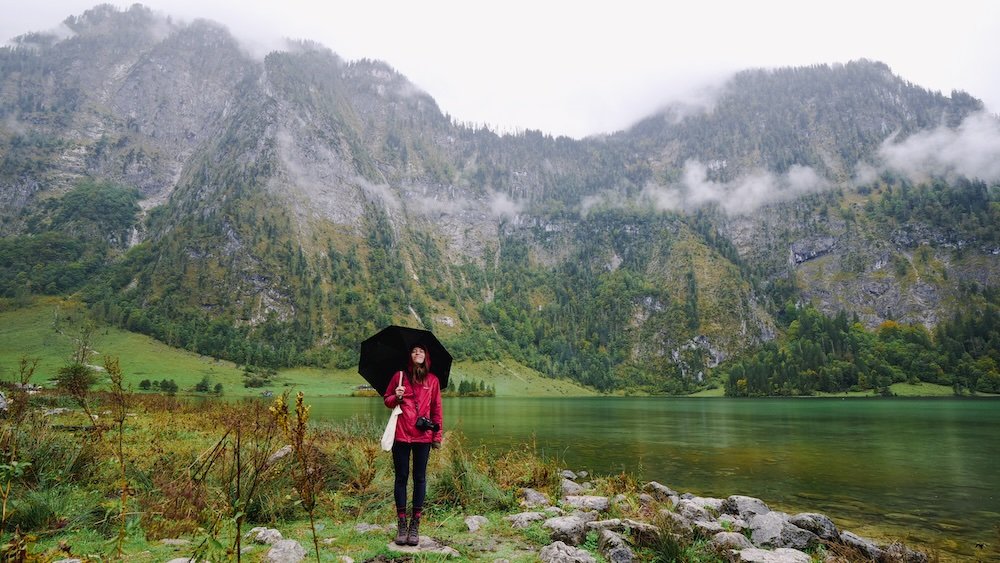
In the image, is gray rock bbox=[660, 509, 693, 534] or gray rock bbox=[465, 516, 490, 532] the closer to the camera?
gray rock bbox=[660, 509, 693, 534]

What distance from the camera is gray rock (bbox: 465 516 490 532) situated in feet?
31.6

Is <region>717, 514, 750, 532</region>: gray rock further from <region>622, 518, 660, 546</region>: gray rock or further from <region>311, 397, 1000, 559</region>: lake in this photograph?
A: <region>311, 397, 1000, 559</region>: lake

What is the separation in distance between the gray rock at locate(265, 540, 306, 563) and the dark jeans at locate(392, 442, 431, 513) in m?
1.67

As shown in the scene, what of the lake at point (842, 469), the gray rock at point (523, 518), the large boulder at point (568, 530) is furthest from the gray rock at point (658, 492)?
the large boulder at point (568, 530)

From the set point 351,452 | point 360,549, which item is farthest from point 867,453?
point 360,549

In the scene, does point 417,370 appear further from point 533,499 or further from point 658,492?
point 658,492

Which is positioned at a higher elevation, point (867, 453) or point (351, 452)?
point (351, 452)

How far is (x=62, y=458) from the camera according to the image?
1094cm

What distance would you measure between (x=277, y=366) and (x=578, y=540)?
177993 mm

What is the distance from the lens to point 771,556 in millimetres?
8344

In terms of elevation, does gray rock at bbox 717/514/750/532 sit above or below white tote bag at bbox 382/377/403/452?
below

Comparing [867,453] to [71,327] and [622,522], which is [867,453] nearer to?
[622,522]

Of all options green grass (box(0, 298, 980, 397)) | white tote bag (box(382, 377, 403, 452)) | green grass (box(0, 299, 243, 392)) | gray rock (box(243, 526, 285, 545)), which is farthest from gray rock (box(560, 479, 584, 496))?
green grass (box(0, 299, 243, 392))

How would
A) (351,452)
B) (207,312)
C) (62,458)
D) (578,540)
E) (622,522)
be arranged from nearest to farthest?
1. (578,540)
2. (622,522)
3. (62,458)
4. (351,452)
5. (207,312)
